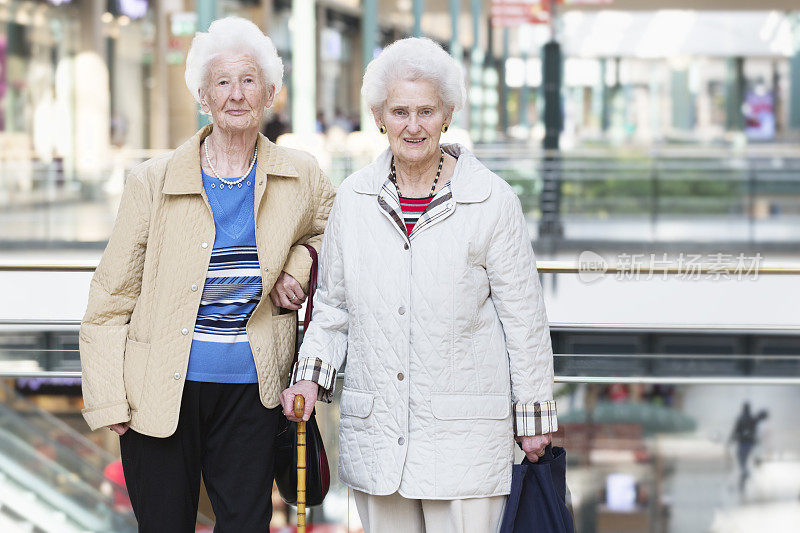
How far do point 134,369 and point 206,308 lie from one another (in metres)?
0.25

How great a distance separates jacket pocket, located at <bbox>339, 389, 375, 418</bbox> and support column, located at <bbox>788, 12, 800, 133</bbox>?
107ft

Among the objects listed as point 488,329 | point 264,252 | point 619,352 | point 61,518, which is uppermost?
point 264,252

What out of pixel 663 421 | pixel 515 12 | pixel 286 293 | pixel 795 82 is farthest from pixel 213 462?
pixel 795 82

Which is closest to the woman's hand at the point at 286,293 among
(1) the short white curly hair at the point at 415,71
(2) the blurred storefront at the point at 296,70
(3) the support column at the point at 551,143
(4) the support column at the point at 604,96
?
(1) the short white curly hair at the point at 415,71

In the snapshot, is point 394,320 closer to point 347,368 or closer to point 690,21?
point 347,368

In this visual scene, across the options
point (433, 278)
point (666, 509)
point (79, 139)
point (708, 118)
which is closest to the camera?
point (433, 278)


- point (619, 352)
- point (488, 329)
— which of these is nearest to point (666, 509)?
point (619, 352)

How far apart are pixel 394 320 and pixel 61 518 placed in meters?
2.66

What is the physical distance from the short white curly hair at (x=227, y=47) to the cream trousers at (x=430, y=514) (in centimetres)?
113

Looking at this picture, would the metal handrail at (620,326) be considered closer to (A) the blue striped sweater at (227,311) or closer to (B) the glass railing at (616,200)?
(A) the blue striped sweater at (227,311)

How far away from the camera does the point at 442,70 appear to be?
2941mm

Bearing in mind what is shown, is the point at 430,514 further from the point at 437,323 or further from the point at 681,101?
the point at 681,101

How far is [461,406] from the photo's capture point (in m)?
2.93

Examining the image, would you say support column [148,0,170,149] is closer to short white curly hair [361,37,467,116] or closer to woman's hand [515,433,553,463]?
short white curly hair [361,37,467,116]
